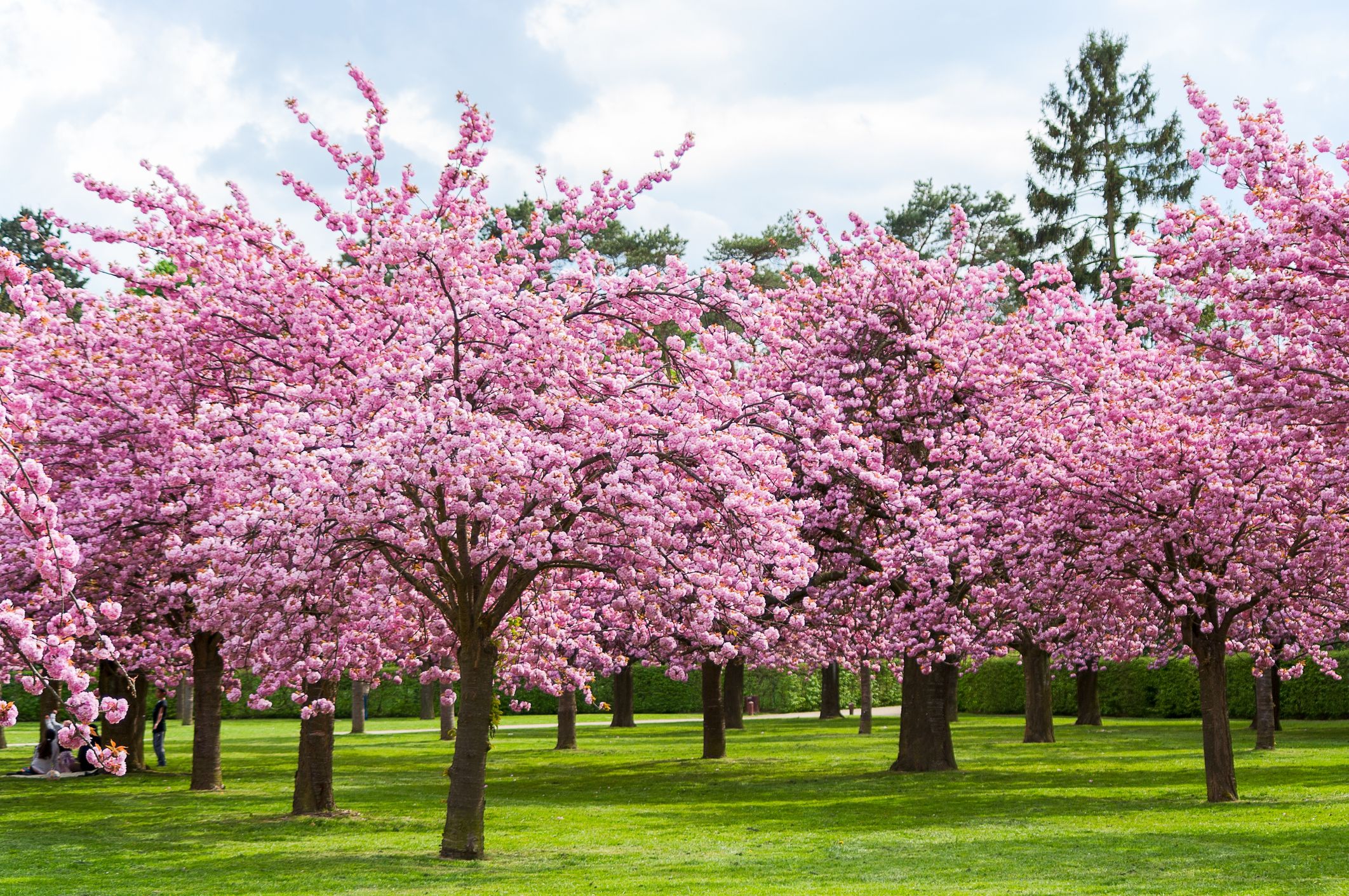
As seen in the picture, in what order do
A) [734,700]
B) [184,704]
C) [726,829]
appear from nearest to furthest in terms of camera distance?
[726,829] → [734,700] → [184,704]

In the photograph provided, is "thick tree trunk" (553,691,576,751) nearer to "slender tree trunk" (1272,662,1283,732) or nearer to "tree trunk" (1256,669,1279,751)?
"tree trunk" (1256,669,1279,751)

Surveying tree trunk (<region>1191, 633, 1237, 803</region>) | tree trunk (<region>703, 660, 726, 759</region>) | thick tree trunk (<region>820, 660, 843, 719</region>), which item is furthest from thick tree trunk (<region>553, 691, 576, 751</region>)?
tree trunk (<region>1191, 633, 1237, 803</region>)

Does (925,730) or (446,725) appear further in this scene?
(446,725)

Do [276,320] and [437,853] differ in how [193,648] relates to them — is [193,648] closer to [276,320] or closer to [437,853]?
[276,320]

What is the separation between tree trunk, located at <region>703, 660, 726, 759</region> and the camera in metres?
28.3

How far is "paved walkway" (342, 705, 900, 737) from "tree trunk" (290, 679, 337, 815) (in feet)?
82.0

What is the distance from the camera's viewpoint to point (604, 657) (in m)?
21.0

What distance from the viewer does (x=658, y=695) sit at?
5334cm

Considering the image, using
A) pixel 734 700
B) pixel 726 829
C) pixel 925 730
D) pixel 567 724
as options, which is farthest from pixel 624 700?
pixel 726 829

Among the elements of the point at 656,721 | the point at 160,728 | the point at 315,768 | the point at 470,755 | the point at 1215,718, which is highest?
the point at 1215,718

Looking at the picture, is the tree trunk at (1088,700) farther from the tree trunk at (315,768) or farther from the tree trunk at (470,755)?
the tree trunk at (470,755)

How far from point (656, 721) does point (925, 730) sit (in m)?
25.3

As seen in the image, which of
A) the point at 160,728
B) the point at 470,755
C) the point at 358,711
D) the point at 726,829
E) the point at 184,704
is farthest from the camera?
the point at 184,704

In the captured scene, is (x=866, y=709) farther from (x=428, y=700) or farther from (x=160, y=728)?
(x=428, y=700)
